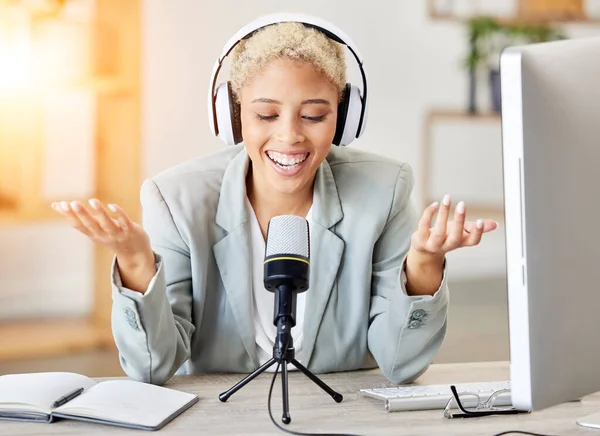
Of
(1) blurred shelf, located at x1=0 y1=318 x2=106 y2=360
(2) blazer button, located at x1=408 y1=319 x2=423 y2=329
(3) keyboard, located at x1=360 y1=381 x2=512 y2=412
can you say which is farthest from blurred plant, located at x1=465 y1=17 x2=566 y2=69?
(3) keyboard, located at x1=360 y1=381 x2=512 y2=412

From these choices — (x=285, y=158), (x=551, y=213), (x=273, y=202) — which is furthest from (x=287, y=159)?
(x=551, y=213)

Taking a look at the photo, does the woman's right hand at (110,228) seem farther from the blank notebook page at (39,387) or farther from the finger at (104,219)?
the blank notebook page at (39,387)

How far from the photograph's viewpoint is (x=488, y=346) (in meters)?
4.03

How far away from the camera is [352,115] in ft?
5.41

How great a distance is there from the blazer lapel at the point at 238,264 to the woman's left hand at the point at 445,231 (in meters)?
0.40

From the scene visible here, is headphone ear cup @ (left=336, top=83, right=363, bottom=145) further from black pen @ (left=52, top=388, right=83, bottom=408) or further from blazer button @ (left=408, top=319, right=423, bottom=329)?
black pen @ (left=52, top=388, right=83, bottom=408)

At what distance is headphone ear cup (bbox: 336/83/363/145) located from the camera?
1642 millimetres

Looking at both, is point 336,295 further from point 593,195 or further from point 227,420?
point 593,195

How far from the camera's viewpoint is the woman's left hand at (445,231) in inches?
47.1

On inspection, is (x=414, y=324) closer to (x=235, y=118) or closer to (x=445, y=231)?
(x=445, y=231)

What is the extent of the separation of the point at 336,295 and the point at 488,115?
3408mm

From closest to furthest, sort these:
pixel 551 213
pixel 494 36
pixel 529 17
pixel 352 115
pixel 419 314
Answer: pixel 551 213
pixel 419 314
pixel 352 115
pixel 494 36
pixel 529 17

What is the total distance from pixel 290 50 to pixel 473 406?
0.72m

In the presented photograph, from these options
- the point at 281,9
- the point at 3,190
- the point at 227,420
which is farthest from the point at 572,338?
the point at 281,9
